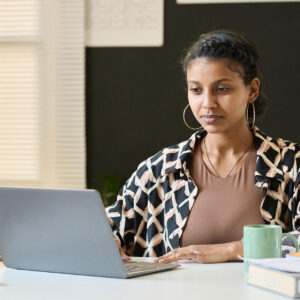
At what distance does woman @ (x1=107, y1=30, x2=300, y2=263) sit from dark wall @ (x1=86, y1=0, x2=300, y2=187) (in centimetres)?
145

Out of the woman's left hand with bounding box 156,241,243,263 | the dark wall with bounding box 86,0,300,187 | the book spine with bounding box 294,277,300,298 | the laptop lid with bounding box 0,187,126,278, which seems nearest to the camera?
the book spine with bounding box 294,277,300,298

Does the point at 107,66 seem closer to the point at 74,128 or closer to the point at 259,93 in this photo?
the point at 74,128

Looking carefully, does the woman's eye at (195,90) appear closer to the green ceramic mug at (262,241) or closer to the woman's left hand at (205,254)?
the woman's left hand at (205,254)

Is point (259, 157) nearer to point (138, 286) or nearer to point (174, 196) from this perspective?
point (174, 196)

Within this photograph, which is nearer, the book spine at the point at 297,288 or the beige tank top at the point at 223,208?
the book spine at the point at 297,288

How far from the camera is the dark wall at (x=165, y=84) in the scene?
3.82 m

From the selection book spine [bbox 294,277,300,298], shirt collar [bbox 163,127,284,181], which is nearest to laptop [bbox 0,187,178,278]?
book spine [bbox 294,277,300,298]

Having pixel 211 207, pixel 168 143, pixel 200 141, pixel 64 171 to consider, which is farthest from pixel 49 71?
pixel 211 207

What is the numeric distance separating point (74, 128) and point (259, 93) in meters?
1.80

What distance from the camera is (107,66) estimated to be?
3.99 m

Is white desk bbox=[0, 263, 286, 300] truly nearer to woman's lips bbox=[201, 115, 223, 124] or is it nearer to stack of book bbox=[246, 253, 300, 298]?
stack of book bbox=[246, 253, 300, 298]

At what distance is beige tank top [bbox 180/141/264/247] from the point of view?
7.22ft

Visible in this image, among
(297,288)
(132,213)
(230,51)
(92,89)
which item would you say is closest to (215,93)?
(230,51)

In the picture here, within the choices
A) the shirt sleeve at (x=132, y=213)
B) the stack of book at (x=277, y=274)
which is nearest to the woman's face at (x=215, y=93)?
the shirt sleeve at (x=132, y=213)
